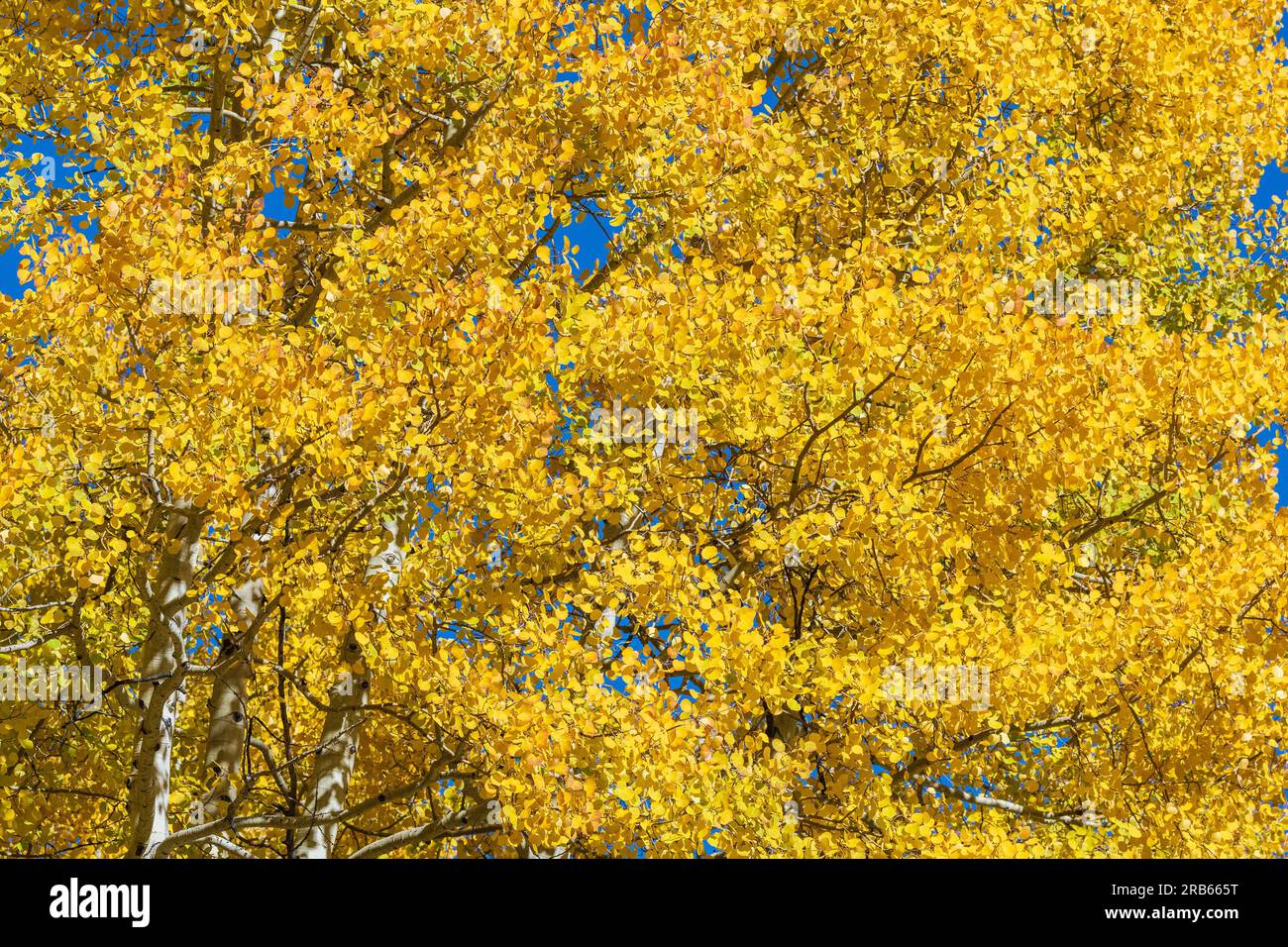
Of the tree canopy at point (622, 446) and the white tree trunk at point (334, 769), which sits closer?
the tree canopy at point (622, 446)

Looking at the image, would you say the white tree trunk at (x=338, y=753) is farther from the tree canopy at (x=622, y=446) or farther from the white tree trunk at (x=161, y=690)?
the white tree trunk at (x=161, y=690)

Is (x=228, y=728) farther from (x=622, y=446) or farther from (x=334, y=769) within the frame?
(x=622, y=446)

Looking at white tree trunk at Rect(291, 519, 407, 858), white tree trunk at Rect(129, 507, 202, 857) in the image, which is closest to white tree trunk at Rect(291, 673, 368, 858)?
white tree trunk at Rect(291, 519, 407, 858)

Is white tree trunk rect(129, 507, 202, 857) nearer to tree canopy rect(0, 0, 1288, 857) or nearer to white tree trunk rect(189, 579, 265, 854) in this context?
tree canopy rect(0, 0, 1288, 857)

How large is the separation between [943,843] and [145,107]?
735 cm

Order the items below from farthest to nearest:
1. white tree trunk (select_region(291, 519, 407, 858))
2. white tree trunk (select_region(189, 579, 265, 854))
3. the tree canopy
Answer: white tree trunk (select_region(291, 519, 407, 858)) < white tree trunk (select_region(189, 579, 265, 854)) < the tree canopy

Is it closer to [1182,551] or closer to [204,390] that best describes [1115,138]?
[1182,551]

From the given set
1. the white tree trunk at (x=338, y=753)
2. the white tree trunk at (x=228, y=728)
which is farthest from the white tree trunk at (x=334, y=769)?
the white tree trunk at (x=228, y=728)

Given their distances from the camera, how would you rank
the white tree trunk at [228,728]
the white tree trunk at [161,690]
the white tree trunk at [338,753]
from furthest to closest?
1. the white tree trunk at [338,753]
2. the white tree trunk at [228,728]
3. the white tree trunk at [161,690]

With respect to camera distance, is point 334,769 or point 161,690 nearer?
point 161,690

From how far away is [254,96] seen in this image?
9.68 meters

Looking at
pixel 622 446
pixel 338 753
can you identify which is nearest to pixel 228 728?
pixel 338 753

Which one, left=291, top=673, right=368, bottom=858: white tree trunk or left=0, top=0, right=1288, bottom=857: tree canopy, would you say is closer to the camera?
left=0, top=0, right=1288, bottom=857: tree canopy

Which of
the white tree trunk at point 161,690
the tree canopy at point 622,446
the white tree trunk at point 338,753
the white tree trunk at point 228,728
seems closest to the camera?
the tree canopy at point 622,446
